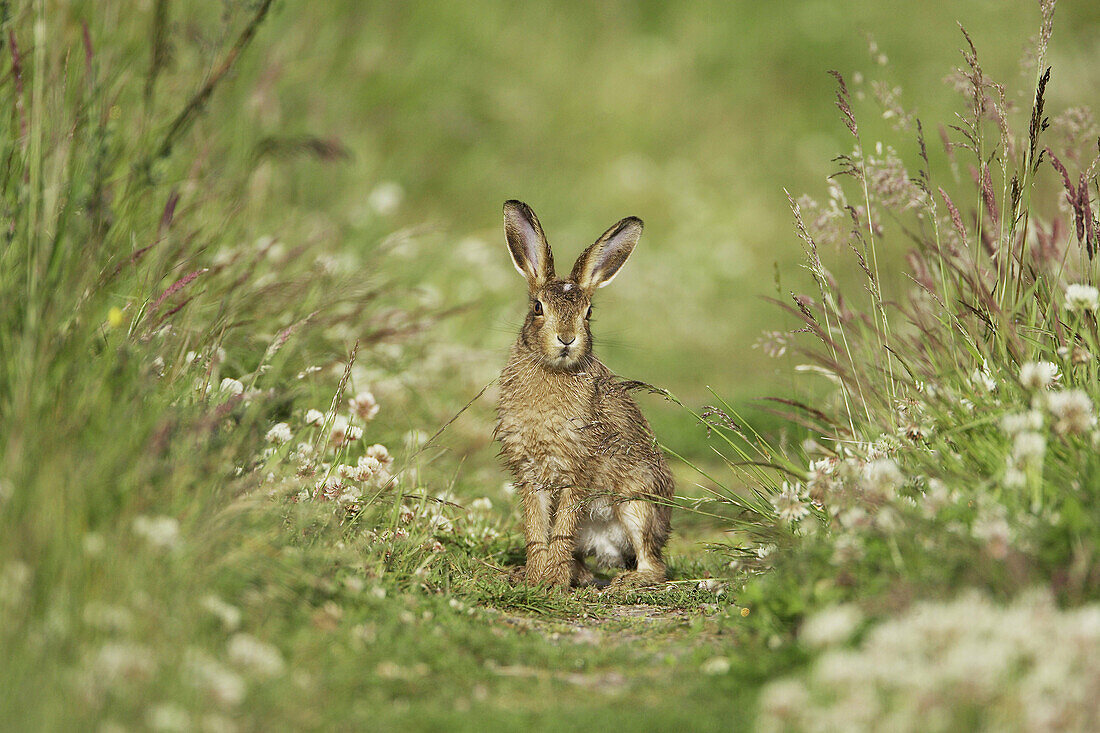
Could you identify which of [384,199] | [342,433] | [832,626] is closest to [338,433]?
[342,433]

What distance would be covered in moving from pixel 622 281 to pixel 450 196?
238 centimetres

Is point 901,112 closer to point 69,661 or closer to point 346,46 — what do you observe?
point 69,661

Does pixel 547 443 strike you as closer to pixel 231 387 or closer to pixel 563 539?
pixel 563 539

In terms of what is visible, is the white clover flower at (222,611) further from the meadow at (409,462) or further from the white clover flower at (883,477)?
the white clover flower at (883,477)

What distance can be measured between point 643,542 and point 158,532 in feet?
9.08

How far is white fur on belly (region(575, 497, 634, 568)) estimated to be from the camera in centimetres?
548

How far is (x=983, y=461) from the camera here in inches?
149

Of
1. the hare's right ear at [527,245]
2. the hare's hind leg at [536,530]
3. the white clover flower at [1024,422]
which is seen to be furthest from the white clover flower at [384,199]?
the white clover flower at [1024,422]

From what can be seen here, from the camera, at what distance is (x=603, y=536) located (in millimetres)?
5602

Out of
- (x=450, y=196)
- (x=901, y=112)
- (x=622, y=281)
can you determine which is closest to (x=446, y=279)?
(x=450, y=196)

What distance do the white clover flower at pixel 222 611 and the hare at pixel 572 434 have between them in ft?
6.72

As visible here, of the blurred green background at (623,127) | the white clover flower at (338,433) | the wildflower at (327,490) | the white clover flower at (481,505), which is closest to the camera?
the wildflower at (327,490)

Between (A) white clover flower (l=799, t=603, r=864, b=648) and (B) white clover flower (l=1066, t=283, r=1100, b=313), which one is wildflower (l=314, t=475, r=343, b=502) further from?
(B) white clover flower (l=1066, t=283, r=1100, b=313)

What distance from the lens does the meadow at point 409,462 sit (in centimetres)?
281
